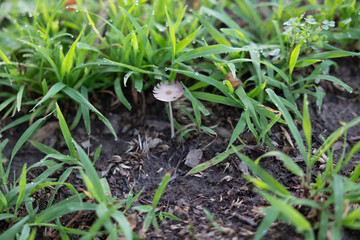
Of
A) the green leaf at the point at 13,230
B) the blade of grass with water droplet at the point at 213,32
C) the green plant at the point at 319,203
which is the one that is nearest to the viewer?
the green plant at the point at 319,203

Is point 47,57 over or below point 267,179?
over

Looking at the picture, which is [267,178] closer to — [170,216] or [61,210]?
[170,216]

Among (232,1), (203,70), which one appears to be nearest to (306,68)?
(203,70)

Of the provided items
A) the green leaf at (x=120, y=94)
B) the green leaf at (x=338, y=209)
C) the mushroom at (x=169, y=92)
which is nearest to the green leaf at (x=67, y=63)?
the green leaf at (x=120, y=94)

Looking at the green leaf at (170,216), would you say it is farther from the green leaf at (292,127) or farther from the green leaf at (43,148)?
the green leaf at (43,148)

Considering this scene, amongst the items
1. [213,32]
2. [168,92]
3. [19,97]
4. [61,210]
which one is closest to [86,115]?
[19,97]

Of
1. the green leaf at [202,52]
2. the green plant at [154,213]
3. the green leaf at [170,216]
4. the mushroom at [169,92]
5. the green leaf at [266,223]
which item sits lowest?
the green leaf at [170,216]

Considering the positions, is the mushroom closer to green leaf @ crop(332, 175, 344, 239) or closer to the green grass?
the green grass

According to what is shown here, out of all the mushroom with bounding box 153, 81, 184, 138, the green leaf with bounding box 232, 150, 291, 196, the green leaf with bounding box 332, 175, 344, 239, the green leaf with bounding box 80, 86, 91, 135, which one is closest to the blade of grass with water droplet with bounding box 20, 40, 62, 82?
the green leaf with bounding box 80, 86, 91, 135
